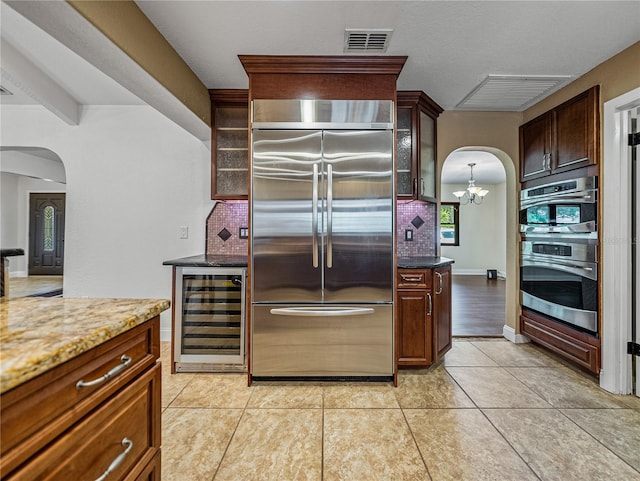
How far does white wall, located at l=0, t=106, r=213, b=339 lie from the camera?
347cm

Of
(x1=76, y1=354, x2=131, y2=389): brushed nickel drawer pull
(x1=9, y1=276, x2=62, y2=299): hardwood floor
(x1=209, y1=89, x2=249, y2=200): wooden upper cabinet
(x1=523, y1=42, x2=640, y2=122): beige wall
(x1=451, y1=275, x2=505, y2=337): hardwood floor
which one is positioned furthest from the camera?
(x1=9, y1=276, x2=62, y2=299): hardwood floor

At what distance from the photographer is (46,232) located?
6406 mm

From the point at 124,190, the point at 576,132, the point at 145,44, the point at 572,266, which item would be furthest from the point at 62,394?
the point at 576,132

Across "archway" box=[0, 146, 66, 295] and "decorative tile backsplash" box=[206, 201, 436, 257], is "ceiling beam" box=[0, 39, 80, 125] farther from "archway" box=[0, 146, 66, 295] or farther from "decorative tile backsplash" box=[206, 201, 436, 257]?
"archway" box=[0, 146, 66, 295]

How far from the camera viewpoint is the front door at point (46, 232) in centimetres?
546

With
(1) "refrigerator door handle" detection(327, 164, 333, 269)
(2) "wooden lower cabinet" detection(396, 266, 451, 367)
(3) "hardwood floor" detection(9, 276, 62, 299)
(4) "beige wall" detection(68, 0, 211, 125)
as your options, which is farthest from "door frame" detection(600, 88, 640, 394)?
(3) "hardwood floor" detection(9, 276, 62, 299)

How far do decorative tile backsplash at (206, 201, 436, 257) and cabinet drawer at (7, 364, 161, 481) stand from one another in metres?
2.41

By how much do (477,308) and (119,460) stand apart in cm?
511

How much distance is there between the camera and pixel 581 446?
72.1 inches

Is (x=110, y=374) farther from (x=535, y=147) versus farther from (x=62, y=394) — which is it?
(x=535, y=147)

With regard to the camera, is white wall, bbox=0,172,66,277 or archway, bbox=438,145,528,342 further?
white wall, bbox=0,172,66,277

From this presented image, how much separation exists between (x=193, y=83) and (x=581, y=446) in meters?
3.63

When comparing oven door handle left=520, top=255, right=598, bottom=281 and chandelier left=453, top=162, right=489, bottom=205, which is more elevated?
chandelier left=453, top=162, right=489, bottom=205

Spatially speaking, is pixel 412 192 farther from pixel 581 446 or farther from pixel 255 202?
pixel 581 446
